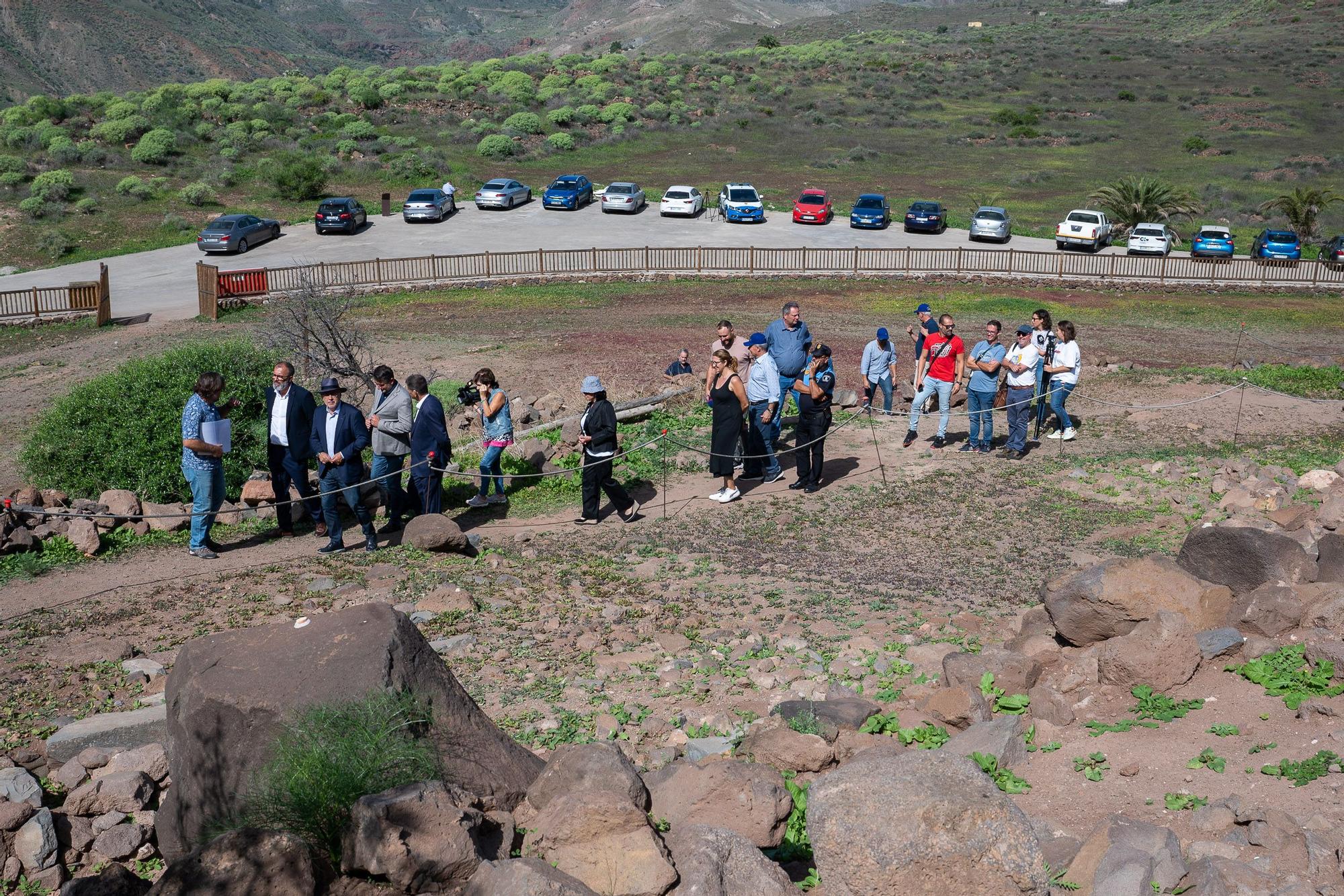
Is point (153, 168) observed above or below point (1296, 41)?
below

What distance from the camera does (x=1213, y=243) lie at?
124 feet

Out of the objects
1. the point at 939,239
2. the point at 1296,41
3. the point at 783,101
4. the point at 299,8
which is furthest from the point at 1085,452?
the point at 299,8

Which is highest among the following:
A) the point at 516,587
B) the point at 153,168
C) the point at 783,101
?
the point at 783,101

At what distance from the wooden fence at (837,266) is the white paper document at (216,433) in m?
19.7

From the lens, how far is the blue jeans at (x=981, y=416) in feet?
50.1

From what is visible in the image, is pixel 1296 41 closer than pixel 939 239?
No

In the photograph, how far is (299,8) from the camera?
7141 inches

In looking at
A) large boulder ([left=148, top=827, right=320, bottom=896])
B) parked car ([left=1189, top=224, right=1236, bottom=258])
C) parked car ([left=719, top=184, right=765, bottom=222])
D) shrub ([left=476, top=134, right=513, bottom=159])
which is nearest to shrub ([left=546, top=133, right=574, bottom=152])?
shrub ([left=476, top=134, right=513, bottom=159])

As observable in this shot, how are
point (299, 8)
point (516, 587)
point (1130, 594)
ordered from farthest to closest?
point (299, 8), point (516, 587), point (1130, 594)

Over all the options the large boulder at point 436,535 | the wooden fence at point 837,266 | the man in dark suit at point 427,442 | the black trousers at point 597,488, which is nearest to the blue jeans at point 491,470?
the man in dark suit at point 427,442

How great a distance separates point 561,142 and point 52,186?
2483cm

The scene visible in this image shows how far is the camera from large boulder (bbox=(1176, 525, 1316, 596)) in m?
9.15

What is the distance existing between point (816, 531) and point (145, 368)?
8.96 m

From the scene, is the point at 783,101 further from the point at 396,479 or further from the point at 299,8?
the point at 299,8
